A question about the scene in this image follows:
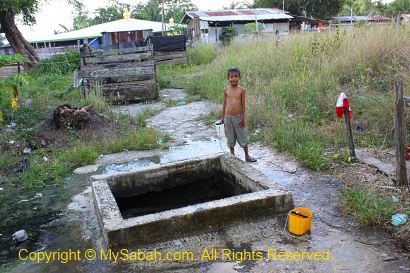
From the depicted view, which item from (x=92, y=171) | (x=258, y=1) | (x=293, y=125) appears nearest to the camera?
(x=92, y=171)

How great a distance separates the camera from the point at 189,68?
15.7m

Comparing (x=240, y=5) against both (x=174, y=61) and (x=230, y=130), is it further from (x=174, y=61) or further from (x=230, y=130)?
(x=230, y=130)

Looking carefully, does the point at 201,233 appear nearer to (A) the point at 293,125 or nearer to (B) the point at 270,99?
(A) the point at 293,125

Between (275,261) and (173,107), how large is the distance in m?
7.04

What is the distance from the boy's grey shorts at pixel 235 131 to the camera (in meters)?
5.03

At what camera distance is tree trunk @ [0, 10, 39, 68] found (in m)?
17.6

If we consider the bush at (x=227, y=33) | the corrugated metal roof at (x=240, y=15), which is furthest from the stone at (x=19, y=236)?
the corrugated metal roof at (x=240, y=15)

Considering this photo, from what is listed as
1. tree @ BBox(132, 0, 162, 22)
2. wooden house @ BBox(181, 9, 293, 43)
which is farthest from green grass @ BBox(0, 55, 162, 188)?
tree @ BBox(132, 0, 162, 22)

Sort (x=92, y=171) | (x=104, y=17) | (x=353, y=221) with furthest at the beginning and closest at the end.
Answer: (x=104, y=17) < (x=92, y=171) < (x=353, y=221)

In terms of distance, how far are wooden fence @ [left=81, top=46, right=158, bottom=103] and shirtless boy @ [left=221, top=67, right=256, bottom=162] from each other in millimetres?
5758

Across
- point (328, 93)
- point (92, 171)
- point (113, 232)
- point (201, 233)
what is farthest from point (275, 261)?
point (328, 93)

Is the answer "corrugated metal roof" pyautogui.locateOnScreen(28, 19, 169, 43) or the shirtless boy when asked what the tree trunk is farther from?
the shirtless boy

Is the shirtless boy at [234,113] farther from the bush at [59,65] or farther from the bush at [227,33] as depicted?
the bush at [227,33]

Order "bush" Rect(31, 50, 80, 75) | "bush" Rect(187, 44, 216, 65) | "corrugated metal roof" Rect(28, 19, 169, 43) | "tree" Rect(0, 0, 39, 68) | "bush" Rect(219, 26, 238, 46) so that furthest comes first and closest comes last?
"corrugated metal roof" Rect(28, 19, 169, 43) → "bush" Rect(219, 26, 238, 46) → "tree" Rect(0, 0, 39, 68) → "bush" Rect(31, 50, 80, 75) → "bush" Rect(187, 44, 216, 65)
